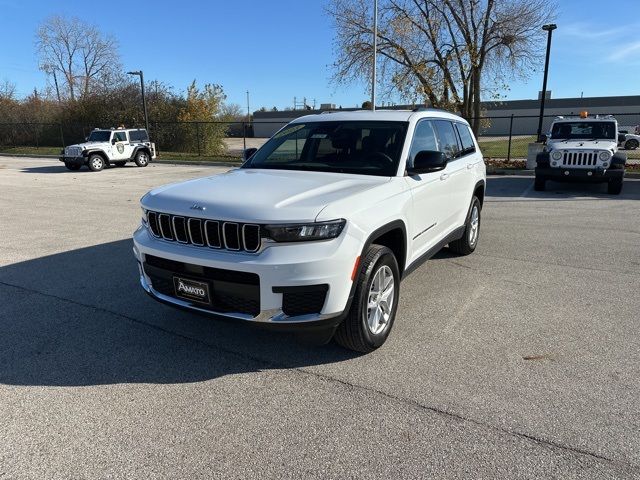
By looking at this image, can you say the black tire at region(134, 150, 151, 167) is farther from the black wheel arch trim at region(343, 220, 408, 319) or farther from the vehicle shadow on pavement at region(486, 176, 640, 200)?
the black wheel arch trim at region(343, 220, 408, 319)

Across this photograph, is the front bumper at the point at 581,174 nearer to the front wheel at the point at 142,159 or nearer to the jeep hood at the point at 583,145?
the jeep hood at the point at 583,145

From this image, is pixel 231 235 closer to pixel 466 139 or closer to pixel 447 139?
pixel 447 139

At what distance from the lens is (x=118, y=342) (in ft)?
12.5

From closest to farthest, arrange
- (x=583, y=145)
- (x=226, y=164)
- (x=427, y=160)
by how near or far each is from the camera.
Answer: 1. (x=427, y=160)
2. (x=583, y=145)
3. (x=226, y=164)

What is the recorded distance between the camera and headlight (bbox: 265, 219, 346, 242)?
296 centimetres

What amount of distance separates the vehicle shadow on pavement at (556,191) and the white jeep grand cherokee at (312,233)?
26.9 feet

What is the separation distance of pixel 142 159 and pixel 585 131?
18.1 m

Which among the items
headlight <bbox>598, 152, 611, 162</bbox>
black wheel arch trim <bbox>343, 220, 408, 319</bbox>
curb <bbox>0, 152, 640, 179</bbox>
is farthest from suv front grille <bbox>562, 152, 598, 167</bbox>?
black wheel arch trim <bbox>343, 220, 408, 319</bbox>

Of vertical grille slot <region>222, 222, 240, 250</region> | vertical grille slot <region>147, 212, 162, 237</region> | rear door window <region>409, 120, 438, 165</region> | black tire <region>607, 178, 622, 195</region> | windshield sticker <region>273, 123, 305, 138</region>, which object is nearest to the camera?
vertical grille slot <region>222, 222, 240, 250</region>

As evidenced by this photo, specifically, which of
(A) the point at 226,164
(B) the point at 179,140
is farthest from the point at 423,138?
(B) the point at 179,140

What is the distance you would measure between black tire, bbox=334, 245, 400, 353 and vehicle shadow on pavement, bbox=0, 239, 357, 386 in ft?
0.63

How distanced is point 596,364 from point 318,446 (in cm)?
217

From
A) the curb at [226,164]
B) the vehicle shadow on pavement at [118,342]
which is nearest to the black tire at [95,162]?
the curb at [226,164]

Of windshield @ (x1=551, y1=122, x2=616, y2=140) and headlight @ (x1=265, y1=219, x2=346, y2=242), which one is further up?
windshield @ (x1=551, y1=122, x2=616, y2=140)
